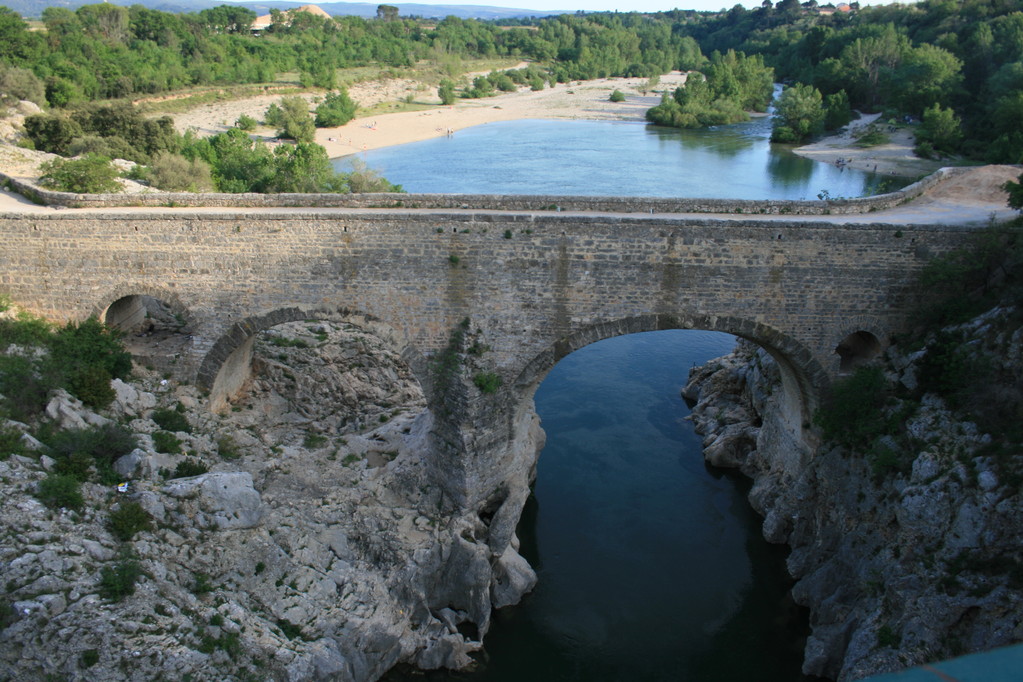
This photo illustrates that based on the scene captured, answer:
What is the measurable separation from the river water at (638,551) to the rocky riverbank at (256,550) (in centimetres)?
96

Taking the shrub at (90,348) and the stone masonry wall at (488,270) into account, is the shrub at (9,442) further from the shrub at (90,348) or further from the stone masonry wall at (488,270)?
the stone masonry wall at (488,270)

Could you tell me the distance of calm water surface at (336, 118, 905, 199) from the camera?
33875 millimetres

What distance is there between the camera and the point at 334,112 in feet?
156

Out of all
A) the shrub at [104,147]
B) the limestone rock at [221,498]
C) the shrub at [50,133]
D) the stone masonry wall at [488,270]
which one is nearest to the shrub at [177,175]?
the shrub at [104,147]

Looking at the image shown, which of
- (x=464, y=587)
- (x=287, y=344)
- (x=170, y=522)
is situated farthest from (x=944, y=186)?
(x=170, y=522)

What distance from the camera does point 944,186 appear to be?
14.4m

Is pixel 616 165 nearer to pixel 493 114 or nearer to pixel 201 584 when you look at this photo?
pixel 493 114

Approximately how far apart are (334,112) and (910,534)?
1769 inches

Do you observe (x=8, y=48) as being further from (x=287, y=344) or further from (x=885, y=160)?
(x=885, y=160)

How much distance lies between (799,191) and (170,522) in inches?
1246

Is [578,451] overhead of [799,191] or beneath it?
beneath

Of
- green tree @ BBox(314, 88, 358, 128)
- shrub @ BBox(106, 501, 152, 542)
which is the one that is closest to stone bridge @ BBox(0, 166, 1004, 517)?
shrub @ BBox(106, 501, 152, 542)

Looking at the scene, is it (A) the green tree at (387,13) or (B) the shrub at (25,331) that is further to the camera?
(A) the green tree at (387,13)

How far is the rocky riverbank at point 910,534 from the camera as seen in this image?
873cm
